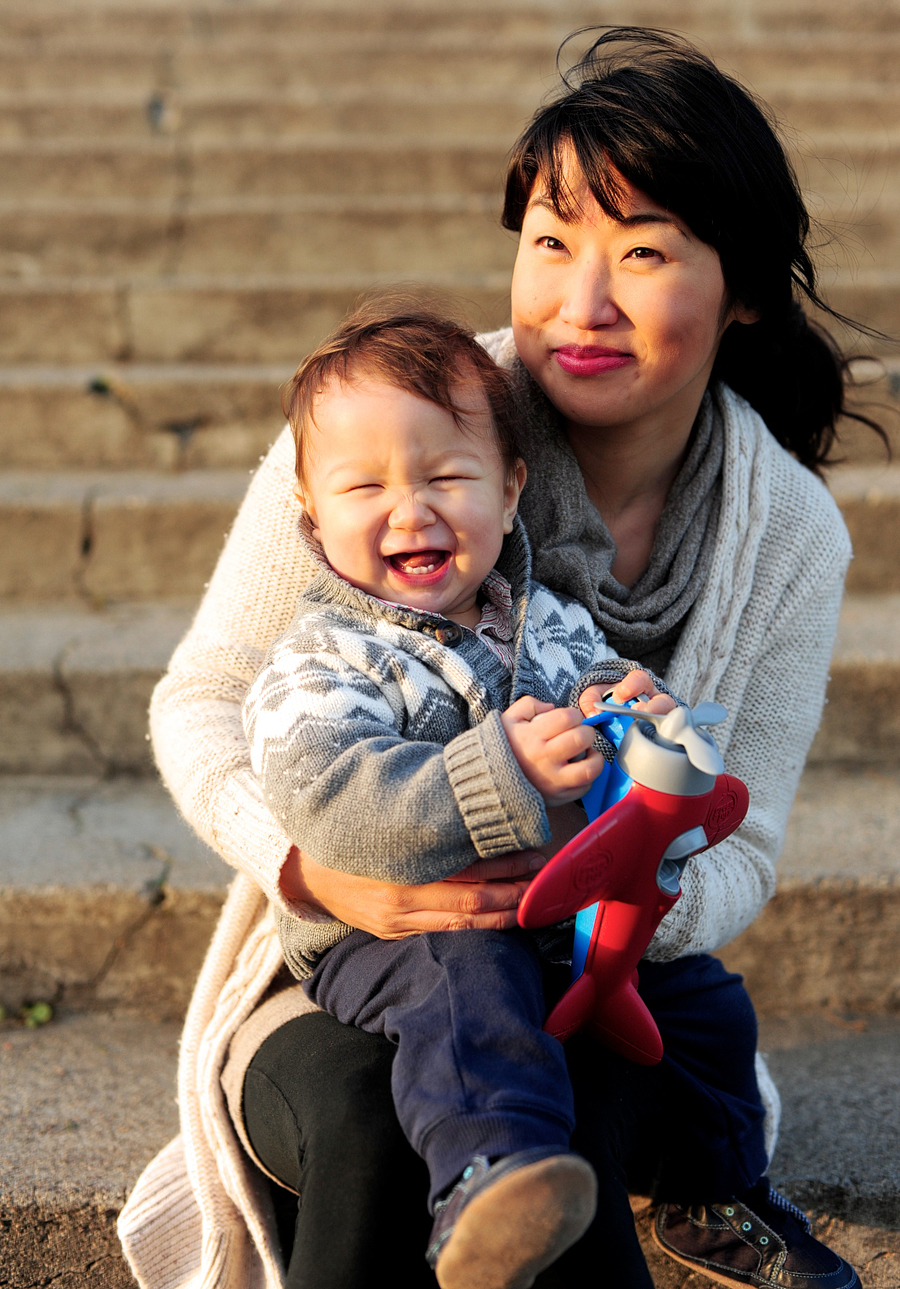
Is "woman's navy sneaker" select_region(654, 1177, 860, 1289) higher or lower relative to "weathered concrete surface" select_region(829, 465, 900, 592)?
lower

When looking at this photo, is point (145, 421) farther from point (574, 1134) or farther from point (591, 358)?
point (574, 1134)

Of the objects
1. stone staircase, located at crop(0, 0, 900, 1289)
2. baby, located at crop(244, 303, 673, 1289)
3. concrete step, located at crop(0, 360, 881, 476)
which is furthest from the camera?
concrete step, located at crop(0, 360, 881, 476)

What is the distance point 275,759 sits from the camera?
105 cm

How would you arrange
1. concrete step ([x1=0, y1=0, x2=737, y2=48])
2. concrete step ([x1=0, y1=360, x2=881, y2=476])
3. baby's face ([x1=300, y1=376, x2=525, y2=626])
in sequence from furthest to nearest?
concrete step ([x1=0, y1=0, x2=737, y2=48])
concrete step ([x1=0, y1=360, x2=881, y2=476])
baby's face ([x1=300, y1=376, x2=525, y2=626])

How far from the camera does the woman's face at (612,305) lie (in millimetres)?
1281

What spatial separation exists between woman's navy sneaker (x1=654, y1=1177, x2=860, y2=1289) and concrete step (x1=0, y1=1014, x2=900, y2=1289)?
51 mm

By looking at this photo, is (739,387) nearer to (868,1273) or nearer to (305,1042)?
(305,1042)

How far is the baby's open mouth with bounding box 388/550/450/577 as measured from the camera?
119 cm

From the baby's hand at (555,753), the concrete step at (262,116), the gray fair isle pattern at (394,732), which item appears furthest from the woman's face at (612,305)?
the concrete step at (262,116)

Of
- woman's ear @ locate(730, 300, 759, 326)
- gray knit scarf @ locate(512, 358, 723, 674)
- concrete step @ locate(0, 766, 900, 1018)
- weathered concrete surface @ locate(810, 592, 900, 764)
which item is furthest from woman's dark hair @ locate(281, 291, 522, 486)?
weathered concrete surface @ locate(810, 592, 900, 764)

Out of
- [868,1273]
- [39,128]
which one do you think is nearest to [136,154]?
[39,128]

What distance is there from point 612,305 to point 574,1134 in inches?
35.4

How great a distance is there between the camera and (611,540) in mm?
1439

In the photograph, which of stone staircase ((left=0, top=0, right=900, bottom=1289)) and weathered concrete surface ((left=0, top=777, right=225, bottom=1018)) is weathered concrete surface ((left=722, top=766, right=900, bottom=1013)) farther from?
weathered concrete surface ((left=0, top=777, right=225, bottom=1018))
